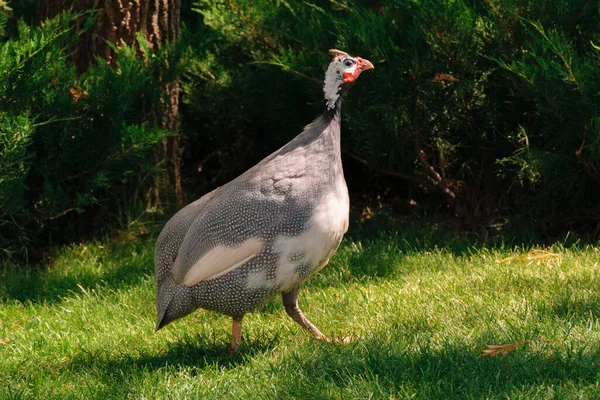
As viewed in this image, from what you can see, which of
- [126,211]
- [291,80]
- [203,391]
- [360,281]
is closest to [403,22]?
[291,80]

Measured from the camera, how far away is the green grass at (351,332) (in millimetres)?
3656

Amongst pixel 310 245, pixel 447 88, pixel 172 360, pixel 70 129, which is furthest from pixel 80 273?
pixel 447 88

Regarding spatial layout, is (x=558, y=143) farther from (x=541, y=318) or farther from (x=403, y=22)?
(x=541, y=318)

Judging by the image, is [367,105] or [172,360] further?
[367,105]

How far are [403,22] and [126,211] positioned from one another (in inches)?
92.6

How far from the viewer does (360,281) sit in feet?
17.5

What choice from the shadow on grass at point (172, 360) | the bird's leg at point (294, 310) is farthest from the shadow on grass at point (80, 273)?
the bird's leg at point (294, 310)

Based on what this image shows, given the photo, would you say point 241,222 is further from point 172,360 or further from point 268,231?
point 172,360

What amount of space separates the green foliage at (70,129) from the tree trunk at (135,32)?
307 millimetres

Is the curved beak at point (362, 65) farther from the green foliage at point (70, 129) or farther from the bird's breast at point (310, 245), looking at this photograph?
the green foliage at point (70, 129)

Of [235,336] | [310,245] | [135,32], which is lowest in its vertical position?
[235,336]

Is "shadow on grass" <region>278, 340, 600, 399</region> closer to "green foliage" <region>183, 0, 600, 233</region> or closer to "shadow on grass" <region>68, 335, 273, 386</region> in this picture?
"shadow on grass" <region>68, 335, 273, 386</region>

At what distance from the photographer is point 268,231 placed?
4062 millimetres

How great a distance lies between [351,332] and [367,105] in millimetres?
2216
